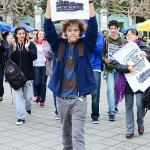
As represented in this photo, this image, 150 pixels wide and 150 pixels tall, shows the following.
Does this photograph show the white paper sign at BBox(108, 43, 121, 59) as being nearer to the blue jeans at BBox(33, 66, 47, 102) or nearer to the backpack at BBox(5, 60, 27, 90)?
the backpack at BBox(5, 60, 27, 90)

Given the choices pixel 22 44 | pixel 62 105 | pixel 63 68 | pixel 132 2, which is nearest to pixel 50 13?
pixel 63 68

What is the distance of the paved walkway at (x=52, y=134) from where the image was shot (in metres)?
5.71

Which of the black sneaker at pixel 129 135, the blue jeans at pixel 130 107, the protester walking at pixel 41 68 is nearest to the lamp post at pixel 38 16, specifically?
the protester walking at pixel 41 68

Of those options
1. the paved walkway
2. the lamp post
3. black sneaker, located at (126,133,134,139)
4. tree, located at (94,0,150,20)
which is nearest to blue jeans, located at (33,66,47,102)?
the paved walkway

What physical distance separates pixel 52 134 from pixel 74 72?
2.40m

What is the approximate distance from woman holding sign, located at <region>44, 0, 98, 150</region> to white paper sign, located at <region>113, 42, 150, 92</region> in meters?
1.73

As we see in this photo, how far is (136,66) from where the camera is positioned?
19.7 ft

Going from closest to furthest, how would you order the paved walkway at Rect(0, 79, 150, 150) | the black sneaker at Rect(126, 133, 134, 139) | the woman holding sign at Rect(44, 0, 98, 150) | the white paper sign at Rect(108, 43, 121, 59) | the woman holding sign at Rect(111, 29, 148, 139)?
1. the woman holding sign at Rect(44, 0, 98, 150)
2. the paved walkway at Rect(0, 79, 150, 150)
3. the woman holding sign at Rect(111, 29, 148, 139)
4. the black sneaker at Rect(126, 133, 134, 139)
5. the white paper sign at Rect(108, 43, 121, 59)

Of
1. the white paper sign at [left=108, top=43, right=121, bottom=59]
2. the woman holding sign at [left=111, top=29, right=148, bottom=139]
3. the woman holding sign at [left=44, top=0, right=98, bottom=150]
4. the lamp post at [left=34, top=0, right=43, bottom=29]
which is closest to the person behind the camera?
the woman holding sign at [left=44, top=0, right=98, bottom=150]

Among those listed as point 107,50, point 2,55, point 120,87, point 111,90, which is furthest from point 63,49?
point 2,55

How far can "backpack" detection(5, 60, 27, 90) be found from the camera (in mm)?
7180

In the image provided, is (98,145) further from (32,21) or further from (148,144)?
(32,21)

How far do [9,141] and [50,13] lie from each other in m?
2.58

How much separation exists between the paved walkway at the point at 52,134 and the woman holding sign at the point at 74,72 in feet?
4.63
